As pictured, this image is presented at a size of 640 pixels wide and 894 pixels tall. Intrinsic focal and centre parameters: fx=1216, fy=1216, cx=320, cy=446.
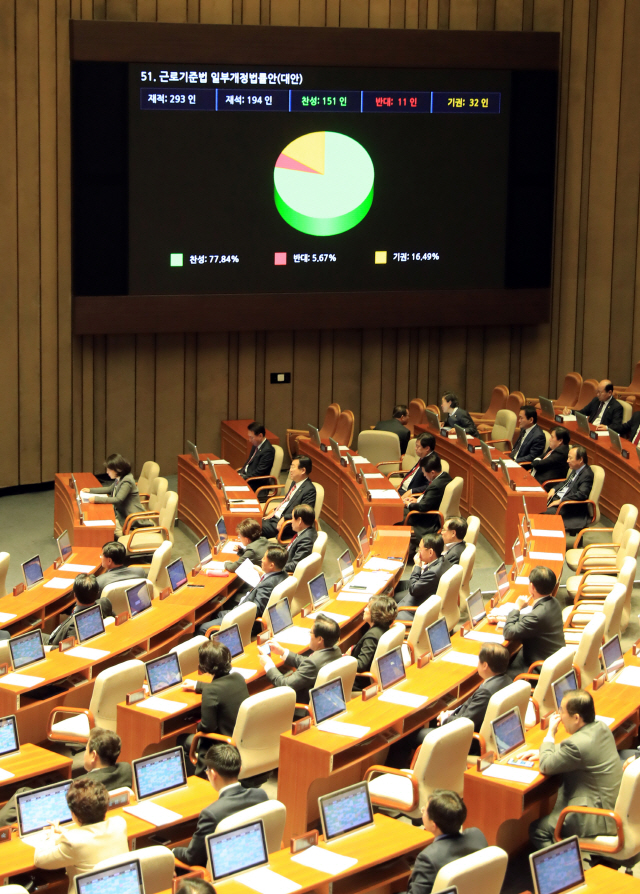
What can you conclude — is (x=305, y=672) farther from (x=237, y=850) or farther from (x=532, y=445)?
(x=532, y=445)

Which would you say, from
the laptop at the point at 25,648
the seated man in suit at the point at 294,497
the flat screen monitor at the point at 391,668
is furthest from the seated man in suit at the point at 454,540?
the laptop at the point at 25,648

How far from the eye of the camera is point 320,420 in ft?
49.1

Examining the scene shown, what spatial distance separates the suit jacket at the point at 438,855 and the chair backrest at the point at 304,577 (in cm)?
374

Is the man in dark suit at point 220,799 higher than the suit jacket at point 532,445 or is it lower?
lower

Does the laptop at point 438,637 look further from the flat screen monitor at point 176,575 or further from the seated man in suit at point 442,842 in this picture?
the seated man in suit at point 442,842

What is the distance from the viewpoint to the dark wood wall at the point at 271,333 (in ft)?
42.5

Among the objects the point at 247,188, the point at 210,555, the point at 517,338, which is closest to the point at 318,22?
the point at 247,188

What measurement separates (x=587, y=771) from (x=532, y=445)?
6712 mm

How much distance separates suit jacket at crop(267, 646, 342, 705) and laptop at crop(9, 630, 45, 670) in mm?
1462

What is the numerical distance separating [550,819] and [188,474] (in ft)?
23.6

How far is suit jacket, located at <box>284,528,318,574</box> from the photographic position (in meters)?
9.43

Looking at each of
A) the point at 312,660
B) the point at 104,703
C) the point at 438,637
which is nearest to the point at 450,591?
the point at 438,637

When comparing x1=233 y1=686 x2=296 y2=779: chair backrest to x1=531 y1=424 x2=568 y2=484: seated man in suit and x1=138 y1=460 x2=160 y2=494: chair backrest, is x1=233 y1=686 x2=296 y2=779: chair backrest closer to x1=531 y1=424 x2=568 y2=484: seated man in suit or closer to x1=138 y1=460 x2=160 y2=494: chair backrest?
x1=138 y1=460 x2=160 y2=494: chair backrest

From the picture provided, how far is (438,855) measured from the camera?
194 inches
